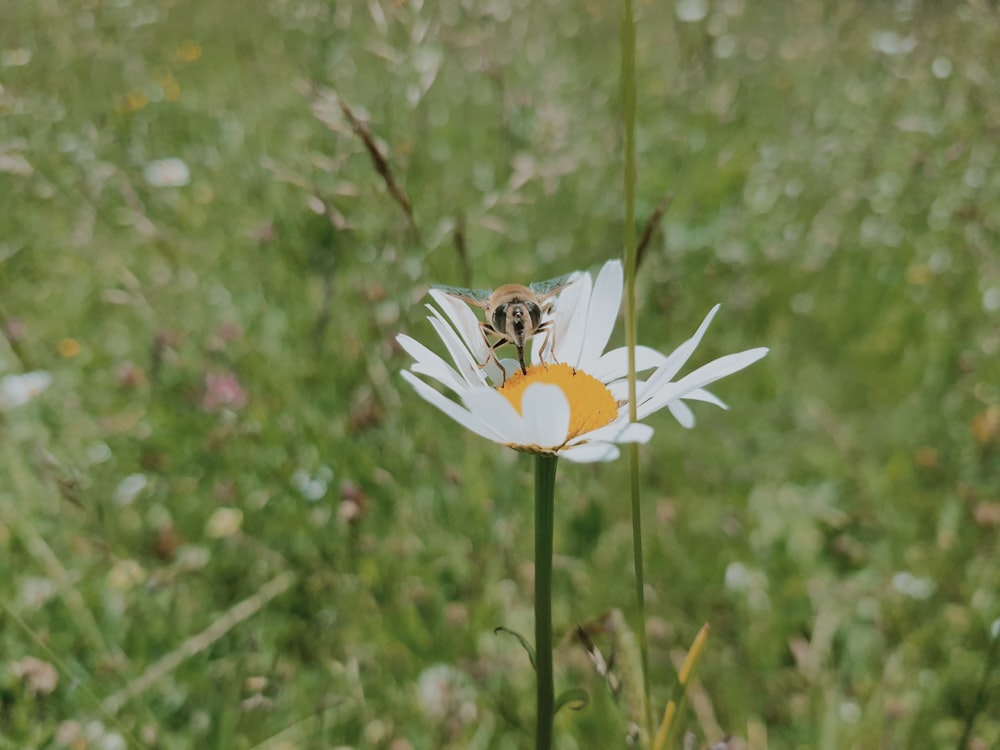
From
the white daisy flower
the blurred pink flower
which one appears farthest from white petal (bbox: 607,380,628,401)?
the blurred pink flower

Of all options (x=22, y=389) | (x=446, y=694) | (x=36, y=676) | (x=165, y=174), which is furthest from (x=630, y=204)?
(x=165, y=174)

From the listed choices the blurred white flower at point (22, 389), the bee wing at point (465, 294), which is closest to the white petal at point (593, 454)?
the bee wing at point (465, 294)

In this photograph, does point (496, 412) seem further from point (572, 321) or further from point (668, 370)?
point (572, 321)

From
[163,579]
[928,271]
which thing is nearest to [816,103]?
[928,271]

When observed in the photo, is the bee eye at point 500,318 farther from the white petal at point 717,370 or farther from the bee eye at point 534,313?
the white petal at point 717,370

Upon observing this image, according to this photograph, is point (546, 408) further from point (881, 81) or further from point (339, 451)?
point (881, 81)

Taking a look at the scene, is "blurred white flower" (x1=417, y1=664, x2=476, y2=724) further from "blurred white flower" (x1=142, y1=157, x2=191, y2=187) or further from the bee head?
"blurred white flower" (x1=142, y1=157, x2=191, y2=187)
